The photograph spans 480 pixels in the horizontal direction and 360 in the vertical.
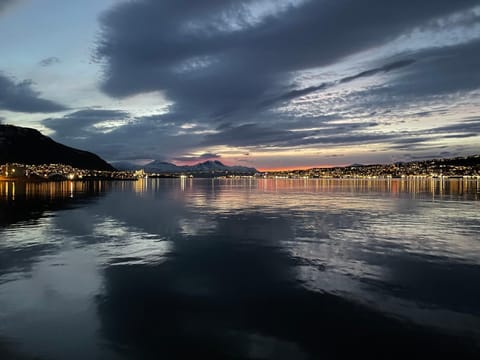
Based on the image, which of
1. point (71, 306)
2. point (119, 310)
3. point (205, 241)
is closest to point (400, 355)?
point (119, 310)

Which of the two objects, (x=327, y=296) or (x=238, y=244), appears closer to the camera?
(x=327, y=296)

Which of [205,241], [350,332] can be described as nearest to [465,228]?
[205,241]

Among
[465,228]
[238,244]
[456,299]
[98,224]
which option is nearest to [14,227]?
[98,224]

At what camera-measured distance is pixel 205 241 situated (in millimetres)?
23500

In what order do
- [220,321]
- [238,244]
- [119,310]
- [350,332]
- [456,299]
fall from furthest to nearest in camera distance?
1. [238,244]
2. [456,299]
3. [119,310]
4. [220,321]
5. [350,332]

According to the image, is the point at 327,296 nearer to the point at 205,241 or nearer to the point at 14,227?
the point at 205,241

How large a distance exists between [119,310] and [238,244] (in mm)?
11949

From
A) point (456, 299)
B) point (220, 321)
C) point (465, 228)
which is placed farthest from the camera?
point (465, 228)

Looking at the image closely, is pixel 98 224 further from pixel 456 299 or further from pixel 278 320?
pixel 456 299

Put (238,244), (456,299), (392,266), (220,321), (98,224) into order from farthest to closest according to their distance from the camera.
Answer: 1. (98,224)
2. (238,244)
3. (392,266)
4. (456,299)
5. (220,321)

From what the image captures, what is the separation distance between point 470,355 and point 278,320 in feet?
16.8

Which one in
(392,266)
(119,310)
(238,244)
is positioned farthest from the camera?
(238,244)

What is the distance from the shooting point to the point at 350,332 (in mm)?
9859

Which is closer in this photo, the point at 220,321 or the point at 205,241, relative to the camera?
the point at 220,321
